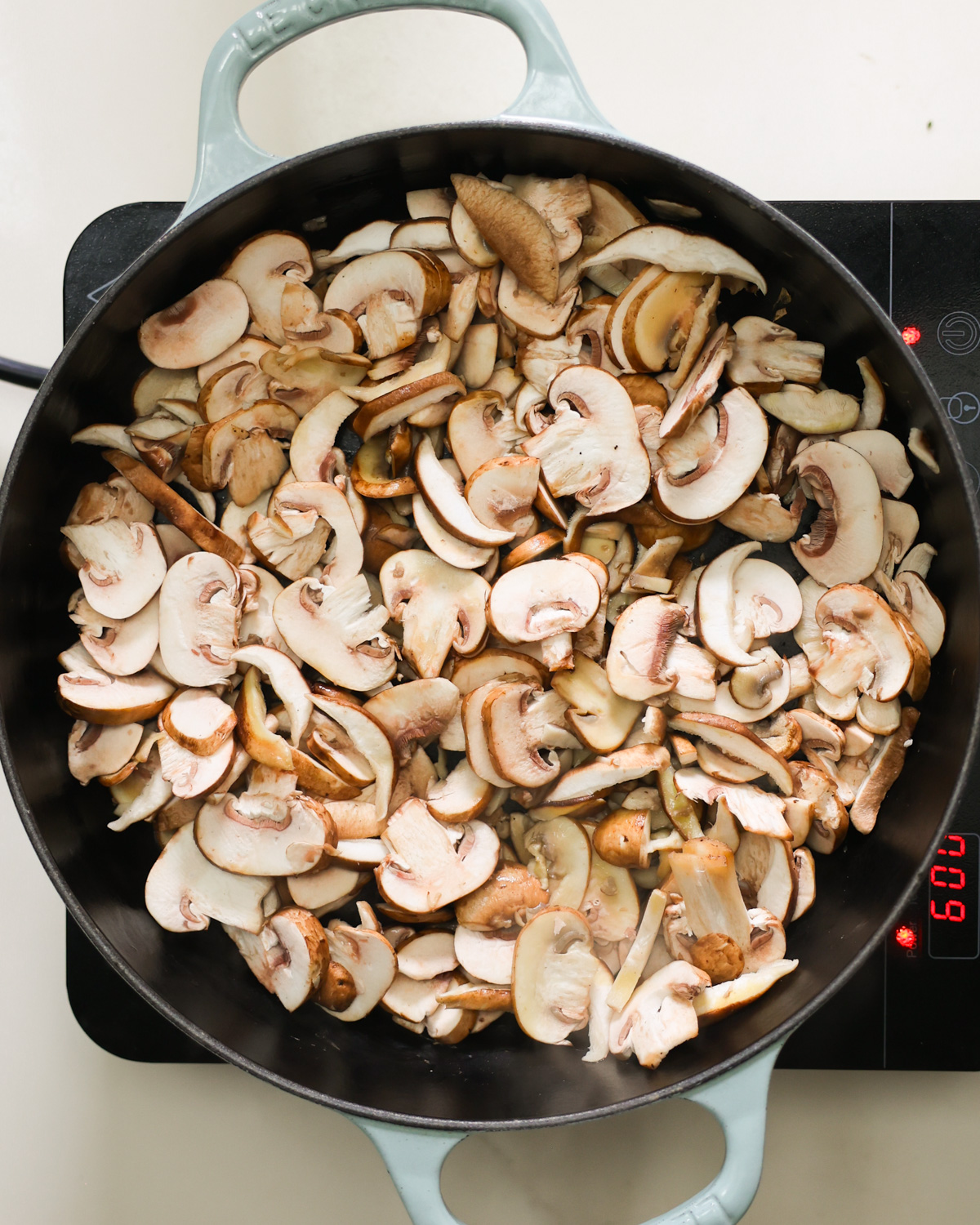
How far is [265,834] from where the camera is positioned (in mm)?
1022

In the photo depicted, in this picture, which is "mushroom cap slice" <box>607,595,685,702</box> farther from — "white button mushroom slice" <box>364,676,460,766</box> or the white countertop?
the white countertop

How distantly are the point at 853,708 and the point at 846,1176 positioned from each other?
595 mm

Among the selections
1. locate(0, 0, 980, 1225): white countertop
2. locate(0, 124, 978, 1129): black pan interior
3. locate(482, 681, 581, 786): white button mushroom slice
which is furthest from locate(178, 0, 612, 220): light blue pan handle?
locate(482, 681, 581, 786): white button mushroom slice

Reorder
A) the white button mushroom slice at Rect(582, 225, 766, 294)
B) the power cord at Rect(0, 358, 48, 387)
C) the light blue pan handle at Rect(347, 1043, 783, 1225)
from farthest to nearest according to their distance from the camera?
the power cord at Rect(0, 358, 48, 387) → the white button mushroom slice at Rect(582, 225, 766, 294) → the light blue pan handle at Rect(347, 1043, 783, 1225)

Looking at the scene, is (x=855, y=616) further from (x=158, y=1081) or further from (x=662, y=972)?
(x=158, y=1081)

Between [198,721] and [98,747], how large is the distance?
0.39 ft

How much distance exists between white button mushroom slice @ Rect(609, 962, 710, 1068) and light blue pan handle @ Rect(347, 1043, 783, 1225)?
0.07 m

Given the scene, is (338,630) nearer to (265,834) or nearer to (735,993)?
(265,834)

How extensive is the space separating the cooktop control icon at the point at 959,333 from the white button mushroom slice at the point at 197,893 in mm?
993

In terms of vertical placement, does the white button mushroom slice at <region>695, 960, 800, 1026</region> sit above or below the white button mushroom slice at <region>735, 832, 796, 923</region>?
below

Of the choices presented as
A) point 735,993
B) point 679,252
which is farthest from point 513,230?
point 735,993

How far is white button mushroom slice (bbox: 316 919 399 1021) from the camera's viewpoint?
1000 millimetres

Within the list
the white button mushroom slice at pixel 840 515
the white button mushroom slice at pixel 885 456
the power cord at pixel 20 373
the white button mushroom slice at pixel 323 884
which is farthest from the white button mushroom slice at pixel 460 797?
the power cord at pixel 20 373

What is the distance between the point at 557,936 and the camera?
99cm
